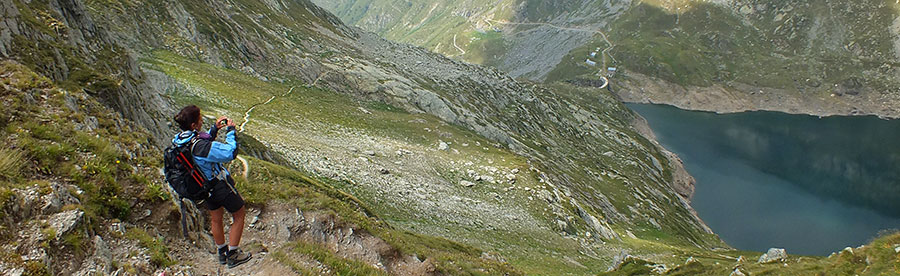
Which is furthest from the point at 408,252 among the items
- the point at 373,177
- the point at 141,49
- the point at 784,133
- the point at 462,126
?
the point at 784,133

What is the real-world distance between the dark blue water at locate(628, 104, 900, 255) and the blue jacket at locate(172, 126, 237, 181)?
9390 centimetres

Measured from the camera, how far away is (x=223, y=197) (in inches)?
419

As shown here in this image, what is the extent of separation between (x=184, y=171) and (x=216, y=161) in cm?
72

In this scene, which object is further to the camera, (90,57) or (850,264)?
(90,57)

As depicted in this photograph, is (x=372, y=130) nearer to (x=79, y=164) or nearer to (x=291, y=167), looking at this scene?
(x=291, y=167)

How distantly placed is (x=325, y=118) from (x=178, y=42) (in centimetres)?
1874

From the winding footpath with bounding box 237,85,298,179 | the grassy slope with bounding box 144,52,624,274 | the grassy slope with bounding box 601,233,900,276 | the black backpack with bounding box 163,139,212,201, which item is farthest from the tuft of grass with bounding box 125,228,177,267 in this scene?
the grassy slope with bounding box 601,233,900,276

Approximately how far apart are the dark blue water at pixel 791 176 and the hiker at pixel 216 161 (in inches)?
3654

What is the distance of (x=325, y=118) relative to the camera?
150 ft

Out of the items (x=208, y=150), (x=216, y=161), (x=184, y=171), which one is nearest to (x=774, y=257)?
(x=216, y=161)

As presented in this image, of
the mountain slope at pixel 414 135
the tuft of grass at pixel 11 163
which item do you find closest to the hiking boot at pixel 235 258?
the tuft of grass at pixel 11 163

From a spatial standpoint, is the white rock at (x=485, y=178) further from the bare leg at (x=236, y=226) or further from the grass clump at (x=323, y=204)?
the bare leg at (x=236, y=226)

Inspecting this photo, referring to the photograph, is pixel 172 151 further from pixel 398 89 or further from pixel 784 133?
pixel 784 133

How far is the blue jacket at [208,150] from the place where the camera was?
31.7 ft
